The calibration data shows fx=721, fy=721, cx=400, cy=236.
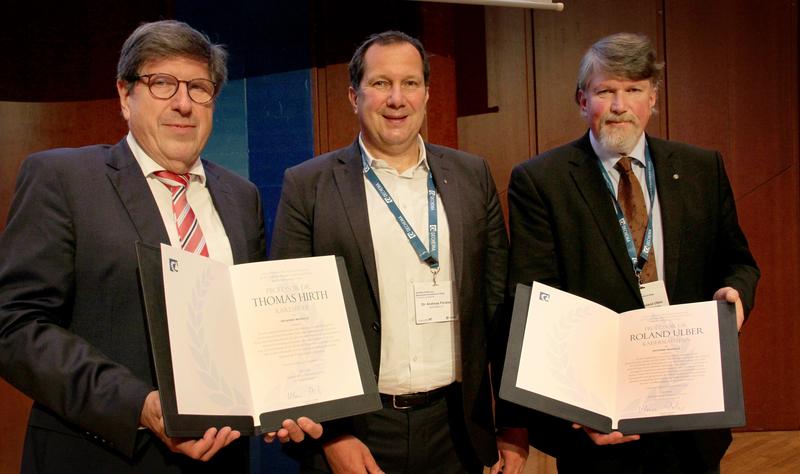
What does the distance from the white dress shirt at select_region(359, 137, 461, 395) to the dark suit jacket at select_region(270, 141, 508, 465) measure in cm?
5

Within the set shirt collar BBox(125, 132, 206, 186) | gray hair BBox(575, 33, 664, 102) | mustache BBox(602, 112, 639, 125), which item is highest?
gray hair BBox(575, 33, 664, 102)

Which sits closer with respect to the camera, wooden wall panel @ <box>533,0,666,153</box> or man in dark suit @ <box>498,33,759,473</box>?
man in dark suit @ <box>498,33,759,473</box>

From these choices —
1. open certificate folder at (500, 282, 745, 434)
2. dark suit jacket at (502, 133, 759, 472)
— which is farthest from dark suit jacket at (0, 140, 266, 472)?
dark suit jacket at (502, 133, 759, 472)

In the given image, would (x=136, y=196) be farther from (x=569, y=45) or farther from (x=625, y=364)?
(x=569, y=45)

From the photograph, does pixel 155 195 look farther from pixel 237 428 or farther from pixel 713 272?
pixel 713 272

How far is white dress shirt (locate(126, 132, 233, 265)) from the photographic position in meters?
1.92

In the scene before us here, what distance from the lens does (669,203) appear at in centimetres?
221

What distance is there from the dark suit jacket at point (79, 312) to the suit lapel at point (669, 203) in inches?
56.8

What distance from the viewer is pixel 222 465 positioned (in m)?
1.96

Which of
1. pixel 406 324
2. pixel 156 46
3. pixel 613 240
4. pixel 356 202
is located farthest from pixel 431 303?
pixel 156 46

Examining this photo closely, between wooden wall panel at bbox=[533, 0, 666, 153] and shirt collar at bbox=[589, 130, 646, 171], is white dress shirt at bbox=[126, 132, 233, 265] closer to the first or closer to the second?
shirt collar at bbox=[589, 130, 646, 171]

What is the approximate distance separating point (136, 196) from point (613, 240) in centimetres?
136

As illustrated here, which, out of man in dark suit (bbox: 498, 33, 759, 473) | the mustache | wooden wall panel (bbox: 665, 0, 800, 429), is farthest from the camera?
wooden wall panel (bbox: 665, 0, 800, 429)

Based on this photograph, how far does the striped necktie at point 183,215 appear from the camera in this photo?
1896 millimetres
